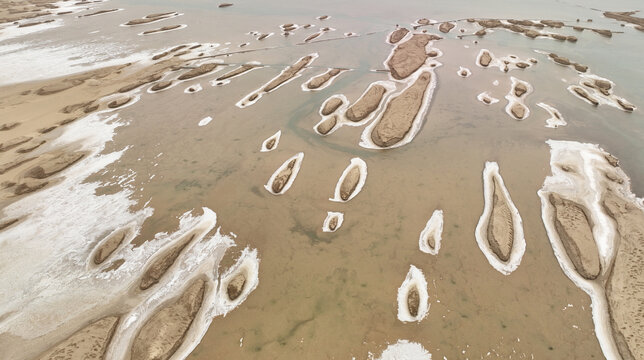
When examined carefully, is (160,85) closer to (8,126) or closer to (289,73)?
(8,126)

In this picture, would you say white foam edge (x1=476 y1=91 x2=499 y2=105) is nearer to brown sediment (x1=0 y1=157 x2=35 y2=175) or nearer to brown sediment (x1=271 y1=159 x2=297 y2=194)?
brown sediment (x1=271 y1=159 x2=297 y2=194)

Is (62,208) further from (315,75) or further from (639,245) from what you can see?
(639,245)

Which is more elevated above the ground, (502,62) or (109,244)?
(502,62)

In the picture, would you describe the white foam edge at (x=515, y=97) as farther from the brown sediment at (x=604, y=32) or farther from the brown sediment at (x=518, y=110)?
the brown sediment at (x=604, y=32)

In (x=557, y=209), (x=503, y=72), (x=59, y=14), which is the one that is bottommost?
(x=557, y=209)

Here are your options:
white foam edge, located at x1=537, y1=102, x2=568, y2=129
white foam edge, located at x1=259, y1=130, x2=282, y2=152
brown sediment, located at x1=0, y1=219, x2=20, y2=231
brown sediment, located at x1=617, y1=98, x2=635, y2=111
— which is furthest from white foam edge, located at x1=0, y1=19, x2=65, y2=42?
brown sediment, located at x1=617, y1=98, x2=635, y2=111

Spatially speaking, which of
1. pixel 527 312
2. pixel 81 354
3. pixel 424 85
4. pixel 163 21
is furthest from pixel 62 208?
pixel 163 21

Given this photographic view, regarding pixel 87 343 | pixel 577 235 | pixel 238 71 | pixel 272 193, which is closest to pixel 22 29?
pixel 238 71
